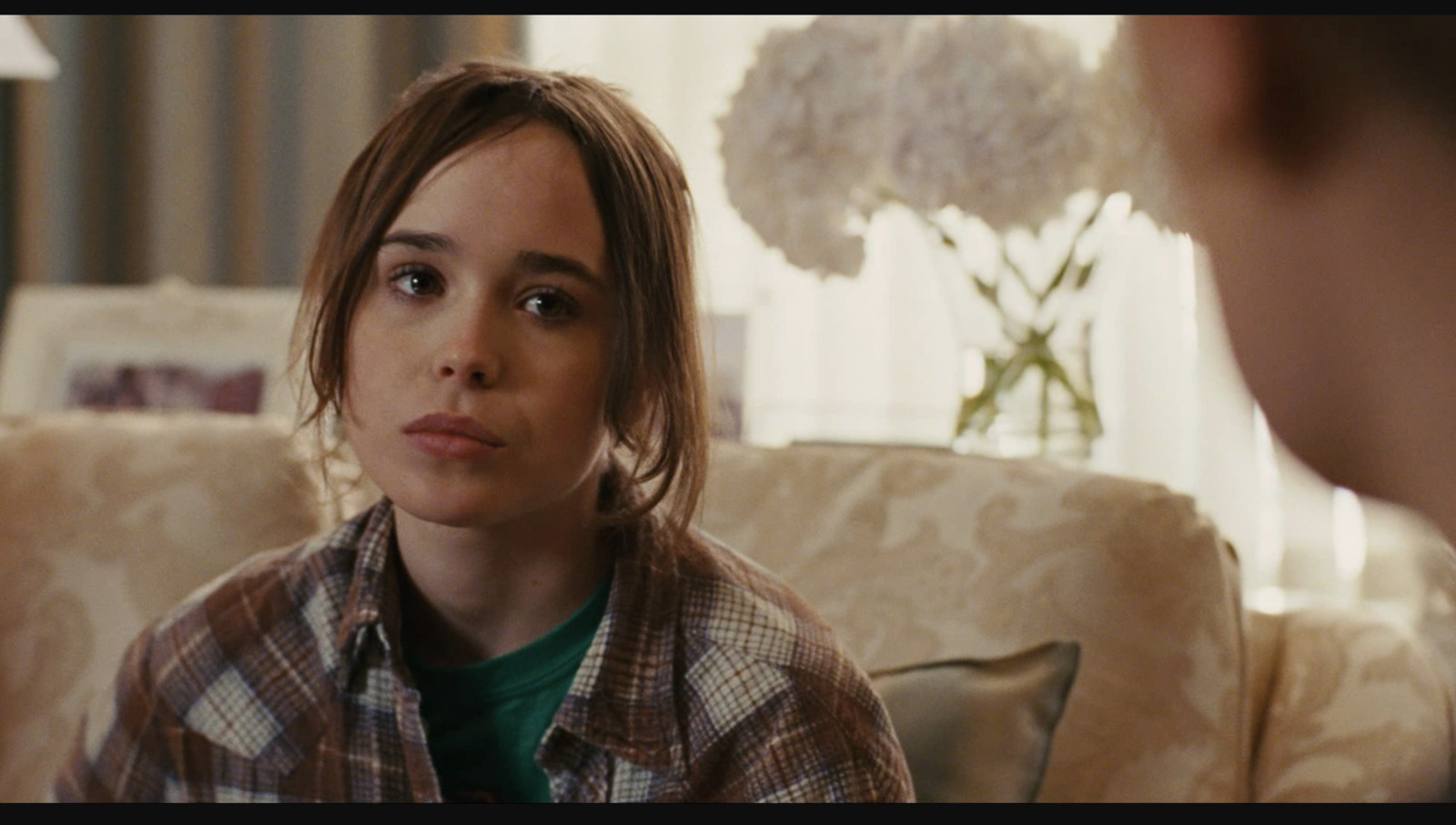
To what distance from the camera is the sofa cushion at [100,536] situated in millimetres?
1512

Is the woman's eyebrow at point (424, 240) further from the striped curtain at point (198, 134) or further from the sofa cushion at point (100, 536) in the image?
the striped curtain at point (198, 134)

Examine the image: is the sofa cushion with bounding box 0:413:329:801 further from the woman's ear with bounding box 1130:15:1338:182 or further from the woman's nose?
the woman's ear with bounding box 1130:15:1338:182

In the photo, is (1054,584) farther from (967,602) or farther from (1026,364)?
(1026,364)

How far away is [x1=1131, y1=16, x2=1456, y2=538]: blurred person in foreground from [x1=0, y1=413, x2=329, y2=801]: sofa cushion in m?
1.36

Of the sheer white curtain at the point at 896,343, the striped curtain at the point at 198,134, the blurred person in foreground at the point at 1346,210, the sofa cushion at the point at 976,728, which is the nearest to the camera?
the blurred person in foreground at the point at 1346,210

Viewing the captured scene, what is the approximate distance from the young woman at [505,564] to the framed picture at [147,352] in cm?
106

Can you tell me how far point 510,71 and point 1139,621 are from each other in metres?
0.68

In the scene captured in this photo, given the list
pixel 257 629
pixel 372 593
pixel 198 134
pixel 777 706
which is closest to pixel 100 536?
pixel 257 629

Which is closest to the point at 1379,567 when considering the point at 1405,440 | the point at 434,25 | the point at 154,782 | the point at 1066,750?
the point at 1066,750

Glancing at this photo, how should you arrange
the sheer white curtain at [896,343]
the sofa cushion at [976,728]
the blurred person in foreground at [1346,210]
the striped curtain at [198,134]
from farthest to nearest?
the striped curtain at [198,134], the sheer white curtain at [896,343], the sofa cushion at [976,728], the blurred person in foreground at [1346,210]

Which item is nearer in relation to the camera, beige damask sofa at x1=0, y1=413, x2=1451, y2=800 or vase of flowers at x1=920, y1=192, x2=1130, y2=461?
beige damask sofa at x1=0, y1=413, x2=1451, y2=800

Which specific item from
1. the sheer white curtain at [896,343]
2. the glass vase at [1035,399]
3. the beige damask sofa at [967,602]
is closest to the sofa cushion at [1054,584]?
the beige damask sofa at [967,602]

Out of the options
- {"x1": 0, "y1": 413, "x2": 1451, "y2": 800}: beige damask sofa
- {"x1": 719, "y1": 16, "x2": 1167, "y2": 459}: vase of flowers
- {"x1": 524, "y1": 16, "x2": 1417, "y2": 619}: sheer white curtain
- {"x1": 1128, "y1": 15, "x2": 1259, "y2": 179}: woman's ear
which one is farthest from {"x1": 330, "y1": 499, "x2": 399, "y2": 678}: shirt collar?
{"x1": 524, "y1": 16, "x2": 1417, "y2": 619}: sheer white curtain

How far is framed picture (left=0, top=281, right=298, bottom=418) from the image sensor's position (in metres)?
2.31
